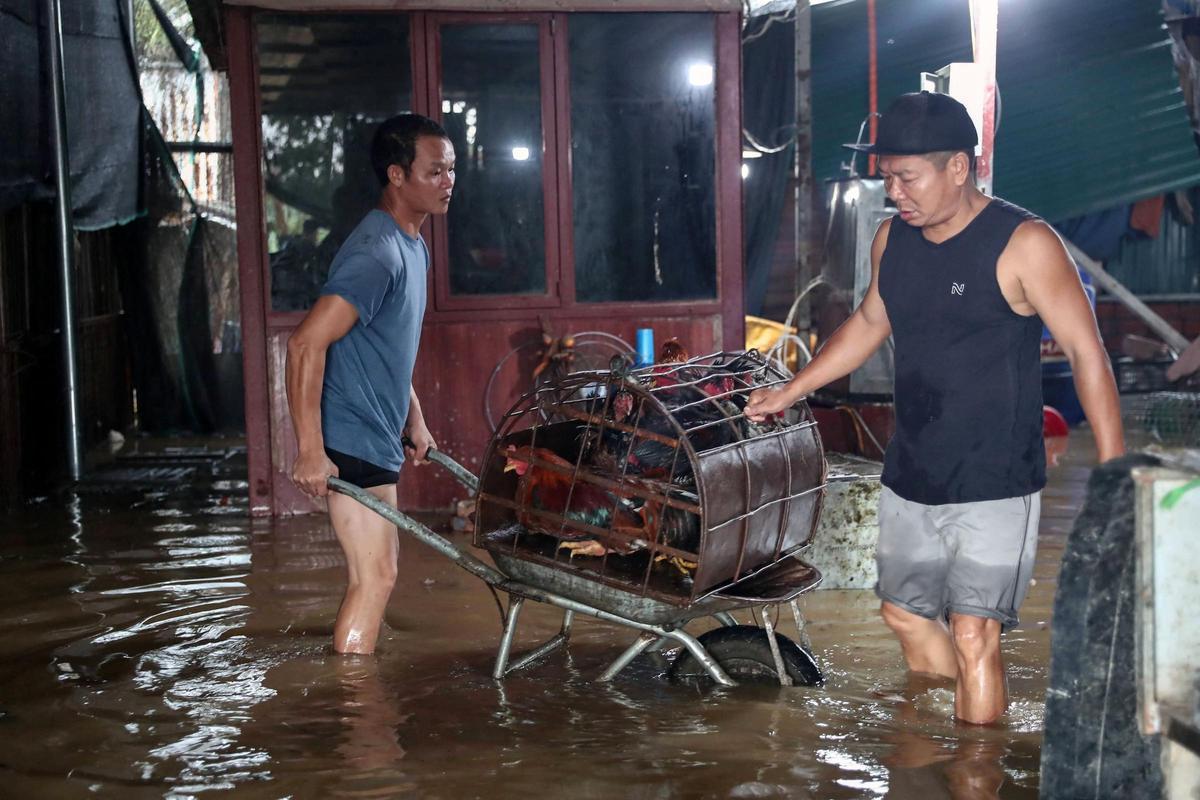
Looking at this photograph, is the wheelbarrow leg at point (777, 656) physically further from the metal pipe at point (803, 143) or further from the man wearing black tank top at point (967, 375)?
the metal pipe at point (803, 143)

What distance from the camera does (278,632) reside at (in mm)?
5832

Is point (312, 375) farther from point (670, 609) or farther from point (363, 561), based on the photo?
point (670, 609)

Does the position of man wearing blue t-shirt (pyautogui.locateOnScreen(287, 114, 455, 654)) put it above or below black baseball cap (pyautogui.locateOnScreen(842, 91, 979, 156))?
below

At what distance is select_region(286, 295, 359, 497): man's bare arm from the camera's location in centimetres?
456

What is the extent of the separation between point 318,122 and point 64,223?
288 cm

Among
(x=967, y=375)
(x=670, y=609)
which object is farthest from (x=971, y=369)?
(x=670, y=609)

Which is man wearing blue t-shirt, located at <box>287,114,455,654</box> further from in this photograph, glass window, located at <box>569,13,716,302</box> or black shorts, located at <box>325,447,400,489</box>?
glass window, located at <box>569,13,716,302</box>

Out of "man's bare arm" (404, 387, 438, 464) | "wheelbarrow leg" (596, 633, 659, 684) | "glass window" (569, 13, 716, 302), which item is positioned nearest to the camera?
"wheelbarrow leg" (596, 633, 659, 684)

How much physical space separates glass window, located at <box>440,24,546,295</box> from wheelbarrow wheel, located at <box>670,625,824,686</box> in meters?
4.48

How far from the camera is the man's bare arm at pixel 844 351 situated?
14.6 ft

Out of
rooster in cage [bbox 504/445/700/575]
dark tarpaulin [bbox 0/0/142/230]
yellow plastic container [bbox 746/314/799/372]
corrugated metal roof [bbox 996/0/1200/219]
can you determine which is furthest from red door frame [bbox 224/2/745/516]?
corrugated metal roof [bbox 996/0/1200/219]

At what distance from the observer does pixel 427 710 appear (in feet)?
15.2

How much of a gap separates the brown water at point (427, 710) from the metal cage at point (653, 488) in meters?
0.57

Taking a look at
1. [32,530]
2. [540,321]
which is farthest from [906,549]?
[32,530]
